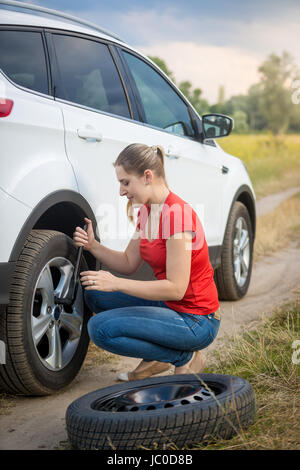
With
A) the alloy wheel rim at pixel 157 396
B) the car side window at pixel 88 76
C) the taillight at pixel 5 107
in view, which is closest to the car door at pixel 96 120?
the car side window at pixel 88 76

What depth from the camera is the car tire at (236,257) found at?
5.13 meters

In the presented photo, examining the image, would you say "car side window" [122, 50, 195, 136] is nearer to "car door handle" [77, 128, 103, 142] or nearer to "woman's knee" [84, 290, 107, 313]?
"car door handle" [77, 128, 103, 142]

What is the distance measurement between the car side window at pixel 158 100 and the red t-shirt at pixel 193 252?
3.87 ft

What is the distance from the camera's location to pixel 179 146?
14.1ft

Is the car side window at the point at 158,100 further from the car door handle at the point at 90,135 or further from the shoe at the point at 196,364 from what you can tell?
the shoe at the point at 196,364

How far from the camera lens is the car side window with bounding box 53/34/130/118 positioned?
330 cm

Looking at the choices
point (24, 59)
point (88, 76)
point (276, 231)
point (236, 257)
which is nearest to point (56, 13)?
point (88, 76)

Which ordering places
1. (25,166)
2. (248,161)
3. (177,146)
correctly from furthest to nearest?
(248,161)
(177,146)
(25,166)

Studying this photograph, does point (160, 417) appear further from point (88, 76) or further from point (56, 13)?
point (56, 13)

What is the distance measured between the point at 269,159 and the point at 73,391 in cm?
2370
